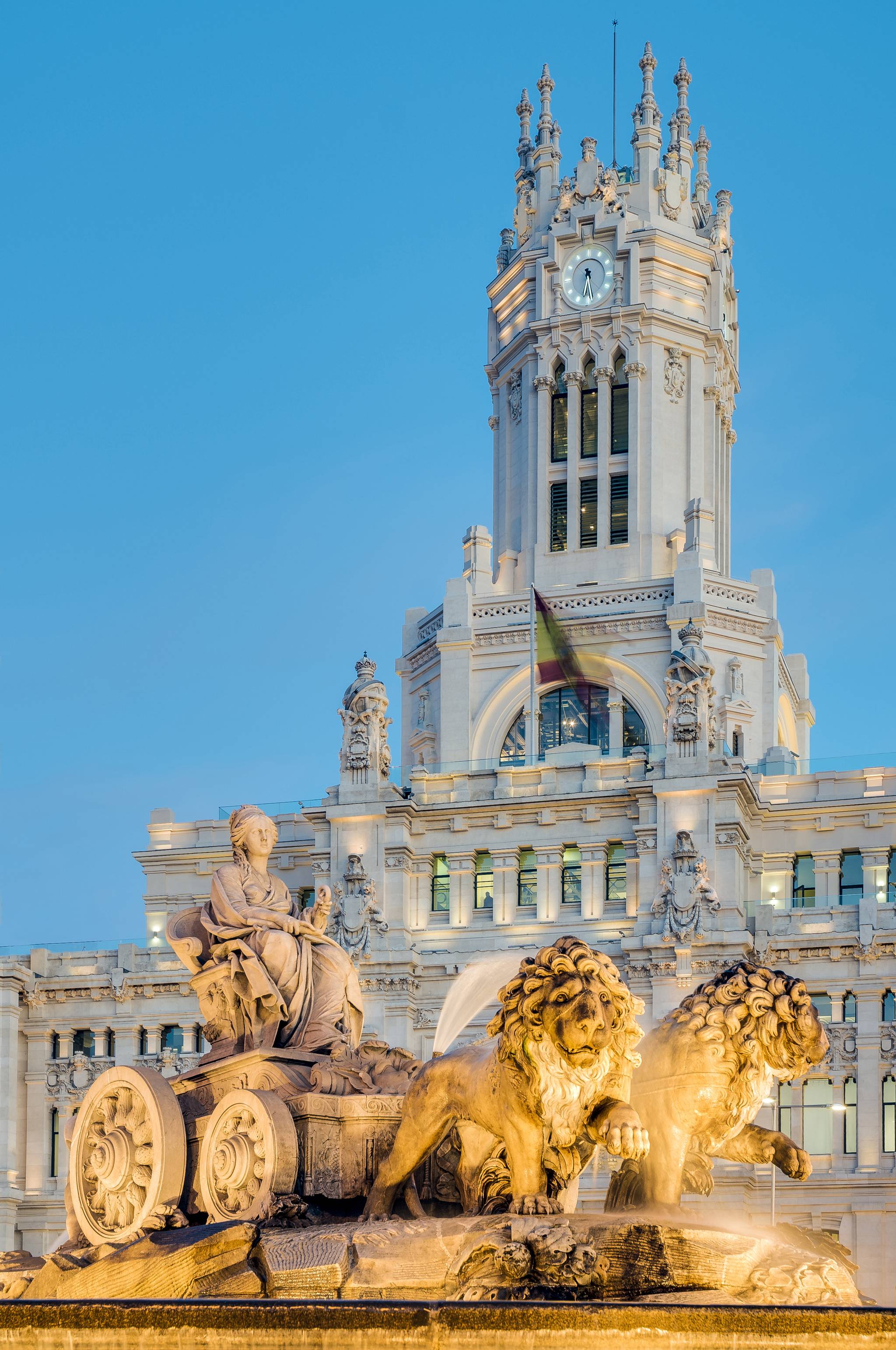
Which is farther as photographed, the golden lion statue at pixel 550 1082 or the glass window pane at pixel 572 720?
the glass window pane at pixel 572 720

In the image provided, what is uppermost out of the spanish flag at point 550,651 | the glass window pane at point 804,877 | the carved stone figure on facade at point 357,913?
the spanish flag at point 550,651

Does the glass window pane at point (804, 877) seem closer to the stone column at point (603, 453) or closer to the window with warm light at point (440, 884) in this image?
the window with warm light at point (440, 884)

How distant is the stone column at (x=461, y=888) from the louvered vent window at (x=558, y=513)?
1773cm

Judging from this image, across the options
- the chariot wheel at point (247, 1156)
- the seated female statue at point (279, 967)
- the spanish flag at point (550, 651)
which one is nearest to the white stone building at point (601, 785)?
the spanish flag at point (550, 651)

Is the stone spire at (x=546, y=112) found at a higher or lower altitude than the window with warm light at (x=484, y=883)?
higher

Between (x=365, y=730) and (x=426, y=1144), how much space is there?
62.6m

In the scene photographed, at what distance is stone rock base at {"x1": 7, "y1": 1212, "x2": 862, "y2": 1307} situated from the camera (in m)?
12.7

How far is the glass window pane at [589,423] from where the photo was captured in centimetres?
8862

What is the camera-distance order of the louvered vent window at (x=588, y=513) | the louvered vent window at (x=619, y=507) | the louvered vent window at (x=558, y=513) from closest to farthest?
the louvered vent window at (x=619, y=507), the louvered vent window at (x=588, y=513), the louvered vent window at (x=558, y=513)

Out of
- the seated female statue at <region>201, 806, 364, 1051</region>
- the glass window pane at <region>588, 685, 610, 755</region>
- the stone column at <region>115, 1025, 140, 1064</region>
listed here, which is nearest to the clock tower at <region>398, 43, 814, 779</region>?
the glass window pane at <region>588, 685, 610, 755</region>

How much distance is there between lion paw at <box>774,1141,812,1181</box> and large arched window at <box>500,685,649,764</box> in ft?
218

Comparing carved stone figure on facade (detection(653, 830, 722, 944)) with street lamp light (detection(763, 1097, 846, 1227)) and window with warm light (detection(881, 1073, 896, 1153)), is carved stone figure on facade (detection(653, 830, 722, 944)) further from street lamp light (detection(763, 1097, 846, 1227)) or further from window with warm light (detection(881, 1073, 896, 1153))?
window with warm light (detection(881, 1073, 896, 1153))

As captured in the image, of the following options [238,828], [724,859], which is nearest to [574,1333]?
[238,828]

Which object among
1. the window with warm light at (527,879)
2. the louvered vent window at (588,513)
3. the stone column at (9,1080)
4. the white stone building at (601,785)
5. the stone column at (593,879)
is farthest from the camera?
the louvered vent window at (588,513)
